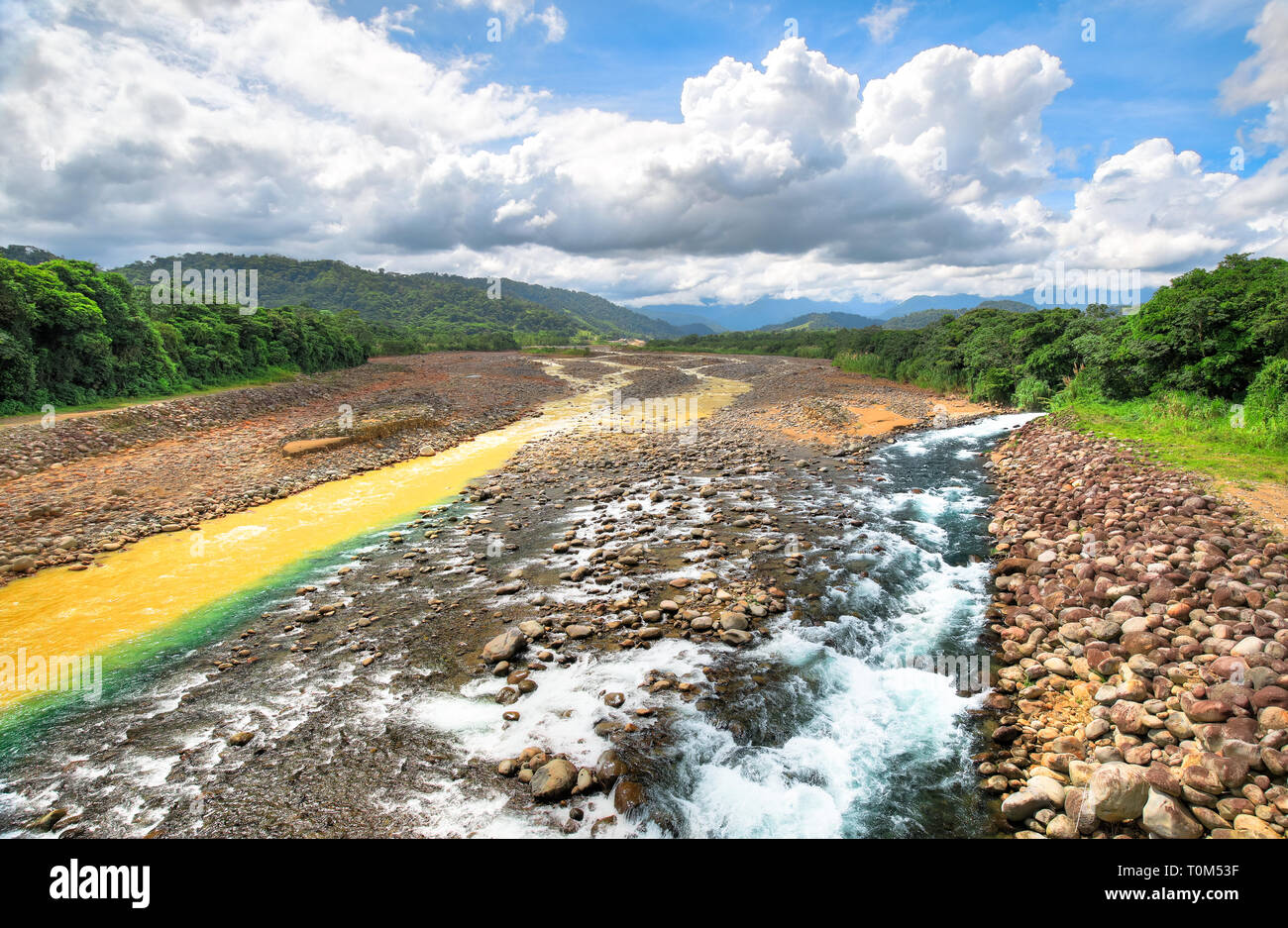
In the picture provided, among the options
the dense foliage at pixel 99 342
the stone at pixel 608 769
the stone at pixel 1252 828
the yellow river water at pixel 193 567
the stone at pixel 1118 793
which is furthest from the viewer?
the dense foliage at pixel 99 342

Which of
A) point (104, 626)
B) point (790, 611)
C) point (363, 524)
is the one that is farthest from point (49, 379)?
point (790, 611)

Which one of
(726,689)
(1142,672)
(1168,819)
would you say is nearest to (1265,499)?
(1142,672)

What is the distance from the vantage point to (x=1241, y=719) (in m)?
5.82

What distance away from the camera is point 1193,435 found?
648 inches

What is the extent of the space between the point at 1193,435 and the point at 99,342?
4645 centimetres

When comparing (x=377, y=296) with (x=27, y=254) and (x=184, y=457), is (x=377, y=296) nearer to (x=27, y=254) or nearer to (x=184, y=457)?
(x=27, y=254)

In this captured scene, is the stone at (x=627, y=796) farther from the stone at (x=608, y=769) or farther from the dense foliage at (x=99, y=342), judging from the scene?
the dense foliage at (x=99, y=342)

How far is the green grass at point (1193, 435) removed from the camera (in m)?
13.2

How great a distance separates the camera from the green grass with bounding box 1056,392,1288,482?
43.3 feet

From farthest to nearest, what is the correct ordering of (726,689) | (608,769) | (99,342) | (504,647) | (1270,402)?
(99,342) → (1270,402) → (504,647) → (726,689) → (608,769)

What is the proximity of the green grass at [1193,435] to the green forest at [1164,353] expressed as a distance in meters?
0.18

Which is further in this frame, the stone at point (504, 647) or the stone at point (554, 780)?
the stone at point (504, 647)

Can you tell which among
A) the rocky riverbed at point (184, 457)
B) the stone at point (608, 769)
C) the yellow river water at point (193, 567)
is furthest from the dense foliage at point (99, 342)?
the stone at point (608, 769)

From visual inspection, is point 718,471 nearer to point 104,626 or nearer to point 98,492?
point 104,626
